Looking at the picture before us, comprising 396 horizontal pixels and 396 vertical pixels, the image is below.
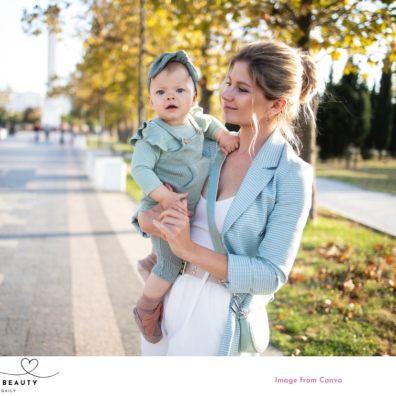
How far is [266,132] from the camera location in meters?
1.98

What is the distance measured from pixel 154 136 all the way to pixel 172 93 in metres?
0.19

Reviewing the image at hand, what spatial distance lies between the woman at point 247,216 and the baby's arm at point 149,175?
0.29 feet

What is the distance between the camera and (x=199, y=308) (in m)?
1.99

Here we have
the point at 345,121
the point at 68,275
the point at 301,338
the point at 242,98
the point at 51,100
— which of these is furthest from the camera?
the point at 51,100

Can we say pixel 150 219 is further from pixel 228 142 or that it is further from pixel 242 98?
pixel 242 98

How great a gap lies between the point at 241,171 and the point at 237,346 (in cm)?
64

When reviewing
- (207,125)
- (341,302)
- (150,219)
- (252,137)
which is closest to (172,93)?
(207,125)

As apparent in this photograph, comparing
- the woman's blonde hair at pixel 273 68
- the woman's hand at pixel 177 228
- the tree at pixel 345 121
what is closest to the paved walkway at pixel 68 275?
the woman's hand at pixel 177 228

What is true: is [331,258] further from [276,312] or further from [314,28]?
[314,28]

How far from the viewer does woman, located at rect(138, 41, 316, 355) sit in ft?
5.82

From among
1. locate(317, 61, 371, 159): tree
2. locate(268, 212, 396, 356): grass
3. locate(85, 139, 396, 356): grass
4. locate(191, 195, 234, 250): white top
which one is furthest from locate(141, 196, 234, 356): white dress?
locate(317, 61, 371, 159): tree

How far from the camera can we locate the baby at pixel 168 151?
6.44ft
